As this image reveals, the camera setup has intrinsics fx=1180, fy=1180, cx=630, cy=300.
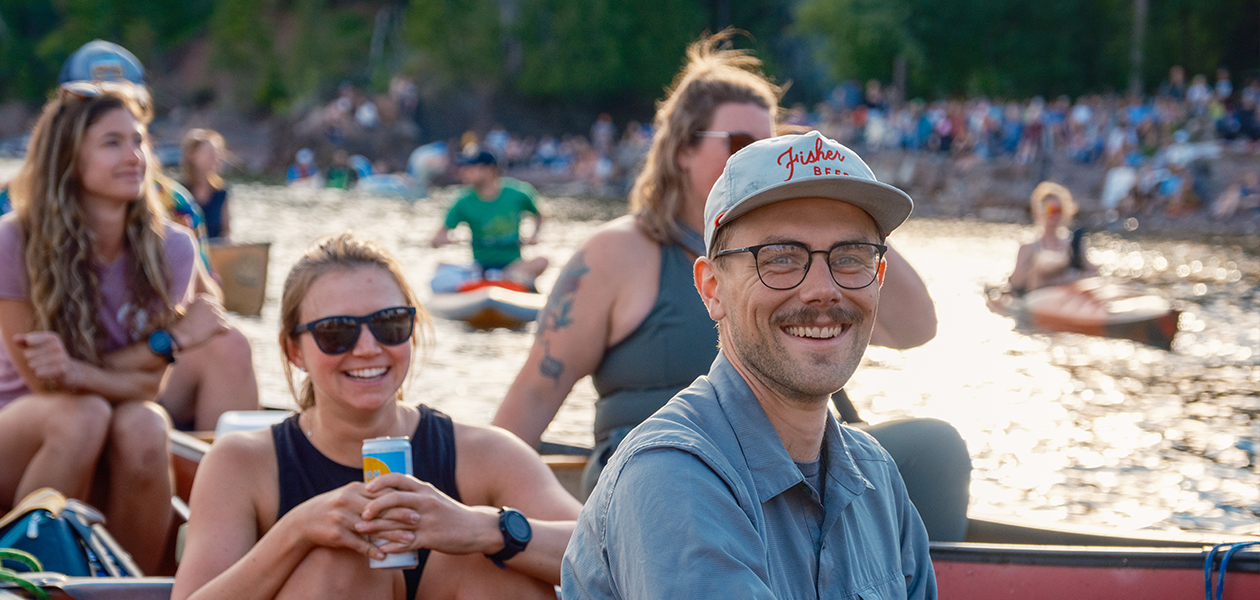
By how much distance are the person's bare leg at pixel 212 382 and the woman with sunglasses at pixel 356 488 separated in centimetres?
192

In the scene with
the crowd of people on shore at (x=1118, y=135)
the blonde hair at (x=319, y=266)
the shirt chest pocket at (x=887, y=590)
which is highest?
the crowd of people on shore at (x=1118, y=135)

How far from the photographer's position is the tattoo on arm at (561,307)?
3176mm

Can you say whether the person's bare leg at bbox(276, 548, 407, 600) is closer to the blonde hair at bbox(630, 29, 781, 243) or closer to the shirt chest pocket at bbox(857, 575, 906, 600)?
the shirt chest pocket at bbox(857, 575, 906, 600)

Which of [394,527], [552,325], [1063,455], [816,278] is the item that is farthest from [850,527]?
[1063,455]

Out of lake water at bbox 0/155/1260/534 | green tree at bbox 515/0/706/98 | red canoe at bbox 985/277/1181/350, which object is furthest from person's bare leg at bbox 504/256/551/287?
green tree at bbox 515/0/706/98

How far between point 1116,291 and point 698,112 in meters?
8.30

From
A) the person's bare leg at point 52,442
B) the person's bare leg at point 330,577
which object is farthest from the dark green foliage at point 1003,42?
the person's bare leg at point 330,577

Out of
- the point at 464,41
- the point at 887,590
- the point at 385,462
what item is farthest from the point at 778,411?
the point at 464,41

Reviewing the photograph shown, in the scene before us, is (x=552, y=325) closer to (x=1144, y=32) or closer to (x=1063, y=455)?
(x=1063, y=455)

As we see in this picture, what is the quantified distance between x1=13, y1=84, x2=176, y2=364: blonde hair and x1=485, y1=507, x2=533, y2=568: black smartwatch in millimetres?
1821

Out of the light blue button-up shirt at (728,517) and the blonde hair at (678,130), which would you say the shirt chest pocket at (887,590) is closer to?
the light blue button-up shirt at (728,517)

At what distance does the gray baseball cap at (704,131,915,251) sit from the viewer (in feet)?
5.35

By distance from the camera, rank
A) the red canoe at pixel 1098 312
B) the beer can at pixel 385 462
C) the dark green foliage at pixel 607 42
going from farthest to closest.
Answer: the dark green foliage at pixel 607 42
the red canoe at pixel 1098 312
the beer can at pixel 385 462

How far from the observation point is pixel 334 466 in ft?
8.13
